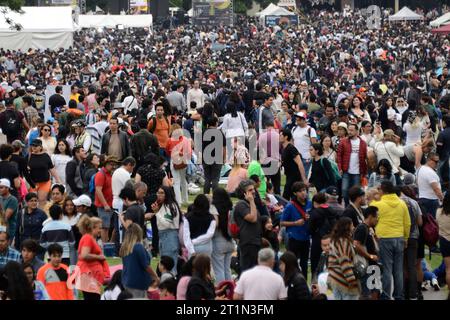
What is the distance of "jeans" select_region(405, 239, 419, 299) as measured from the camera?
14.5 meters

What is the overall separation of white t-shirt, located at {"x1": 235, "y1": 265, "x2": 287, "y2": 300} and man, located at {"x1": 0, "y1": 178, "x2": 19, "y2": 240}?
4652 millimetres

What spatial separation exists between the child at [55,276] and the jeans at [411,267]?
3.95m

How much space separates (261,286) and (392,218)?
3.20 metres

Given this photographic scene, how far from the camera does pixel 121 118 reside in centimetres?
2108

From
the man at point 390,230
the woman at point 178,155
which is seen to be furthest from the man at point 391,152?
the man at point 390,230

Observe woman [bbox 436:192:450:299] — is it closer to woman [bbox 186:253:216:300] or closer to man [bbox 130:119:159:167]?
woman [bbox 186:253:216:300]

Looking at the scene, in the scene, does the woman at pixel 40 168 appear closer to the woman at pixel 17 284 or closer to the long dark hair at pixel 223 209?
the long dark hair at pixel 223 209

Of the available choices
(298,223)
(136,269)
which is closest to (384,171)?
(298,223)

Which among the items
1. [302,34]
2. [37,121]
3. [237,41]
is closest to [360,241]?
[37,121]

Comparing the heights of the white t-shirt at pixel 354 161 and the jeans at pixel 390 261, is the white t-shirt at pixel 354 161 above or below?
above

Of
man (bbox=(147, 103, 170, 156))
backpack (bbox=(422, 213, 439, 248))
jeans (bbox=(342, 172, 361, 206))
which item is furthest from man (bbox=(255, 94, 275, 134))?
backpack (bbox=(422, 213, 439, 248))

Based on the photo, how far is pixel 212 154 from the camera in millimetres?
20062

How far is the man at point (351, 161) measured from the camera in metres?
18.1

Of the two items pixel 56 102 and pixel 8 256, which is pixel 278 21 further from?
pixel 8 256
